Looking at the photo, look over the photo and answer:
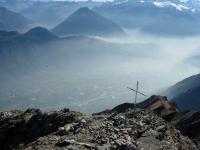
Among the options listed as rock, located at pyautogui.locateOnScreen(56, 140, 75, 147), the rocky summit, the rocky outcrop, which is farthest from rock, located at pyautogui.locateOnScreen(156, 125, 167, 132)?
the rocky outcrop

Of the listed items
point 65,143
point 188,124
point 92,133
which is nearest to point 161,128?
point 92,133

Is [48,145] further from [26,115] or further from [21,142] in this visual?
[26,115]

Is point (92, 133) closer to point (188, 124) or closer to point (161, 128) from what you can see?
point (161, 128)

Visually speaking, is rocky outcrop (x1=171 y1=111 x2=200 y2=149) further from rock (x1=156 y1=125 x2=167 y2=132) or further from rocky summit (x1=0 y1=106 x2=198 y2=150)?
rock (x1=156 y1=125 x2=167 y2=132)

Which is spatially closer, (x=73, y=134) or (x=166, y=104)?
(x=73, y=134)

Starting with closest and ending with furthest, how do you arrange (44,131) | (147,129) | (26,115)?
(147,129), (44,131), (26,115)

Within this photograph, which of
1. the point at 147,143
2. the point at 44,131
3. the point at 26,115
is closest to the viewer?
the point at 147,143

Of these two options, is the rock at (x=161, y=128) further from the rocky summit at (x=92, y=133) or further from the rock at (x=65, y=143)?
the rock at (x=65, y=143)

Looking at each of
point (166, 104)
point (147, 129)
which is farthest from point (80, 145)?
point (166, 104)
